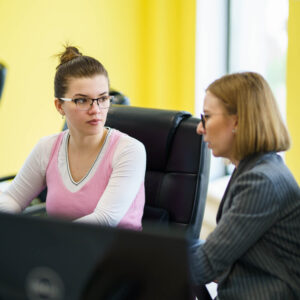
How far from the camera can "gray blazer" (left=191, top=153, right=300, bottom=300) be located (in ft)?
3.25

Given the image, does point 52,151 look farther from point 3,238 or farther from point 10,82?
point 10,82

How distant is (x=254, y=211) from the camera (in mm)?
986

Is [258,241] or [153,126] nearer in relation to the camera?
[258,241]

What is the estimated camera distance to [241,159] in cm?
114

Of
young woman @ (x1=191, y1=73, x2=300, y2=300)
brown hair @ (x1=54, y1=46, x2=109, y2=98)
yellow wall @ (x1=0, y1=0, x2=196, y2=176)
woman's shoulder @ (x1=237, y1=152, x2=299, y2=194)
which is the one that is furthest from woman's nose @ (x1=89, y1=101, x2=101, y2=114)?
yellow wall @ (x1=0, y1=0, x2=196, y2=176)

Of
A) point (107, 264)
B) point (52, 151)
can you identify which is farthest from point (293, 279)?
point (52, 151)

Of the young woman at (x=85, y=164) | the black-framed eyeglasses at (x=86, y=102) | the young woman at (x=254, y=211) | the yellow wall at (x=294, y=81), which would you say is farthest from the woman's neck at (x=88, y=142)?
the yellow wall at (x=294, y=81)

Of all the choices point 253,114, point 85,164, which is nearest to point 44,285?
point 253,114

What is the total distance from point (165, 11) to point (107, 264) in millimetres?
2909

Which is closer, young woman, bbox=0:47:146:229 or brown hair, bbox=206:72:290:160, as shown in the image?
brown hair, bbox=206:72:290:160

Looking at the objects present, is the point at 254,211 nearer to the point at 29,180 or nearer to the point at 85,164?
the point at 85,164

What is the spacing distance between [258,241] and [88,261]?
2.11 ft

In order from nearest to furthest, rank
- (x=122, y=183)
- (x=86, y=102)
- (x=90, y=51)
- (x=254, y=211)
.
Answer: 1. (x=254, y=211)
2. (x=122, y=183)
3. (x=86, y=102)
4. (x=90, y=51)

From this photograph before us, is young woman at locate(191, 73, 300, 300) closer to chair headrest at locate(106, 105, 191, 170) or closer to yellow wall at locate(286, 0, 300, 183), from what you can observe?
chair headrest at locate(106, 105, 191, 170)
